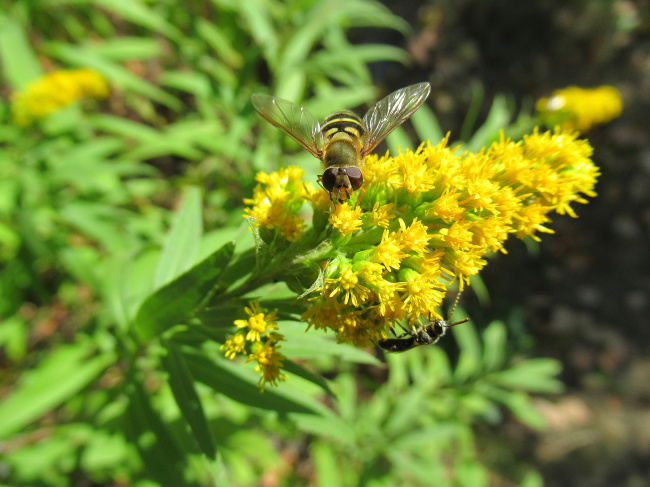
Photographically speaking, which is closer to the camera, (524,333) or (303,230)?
(303,230)

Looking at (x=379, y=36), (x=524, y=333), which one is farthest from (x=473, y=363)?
(x=379, y=36)

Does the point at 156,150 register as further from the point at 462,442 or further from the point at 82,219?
the point at 462,442

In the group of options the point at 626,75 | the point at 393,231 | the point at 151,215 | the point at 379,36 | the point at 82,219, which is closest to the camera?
the point at 393,231

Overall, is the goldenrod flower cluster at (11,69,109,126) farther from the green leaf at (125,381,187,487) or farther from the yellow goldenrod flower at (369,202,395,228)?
the yellow goldenrod flower at (369,202,395,228)

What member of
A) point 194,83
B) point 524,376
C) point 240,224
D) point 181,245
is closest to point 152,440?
point 181,245

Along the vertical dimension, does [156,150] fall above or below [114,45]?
below

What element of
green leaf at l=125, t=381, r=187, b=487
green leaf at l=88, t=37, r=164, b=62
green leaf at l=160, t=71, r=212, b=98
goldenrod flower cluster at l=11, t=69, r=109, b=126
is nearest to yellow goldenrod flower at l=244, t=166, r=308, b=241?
green leaf at l=125, t=381, r=187, b=487

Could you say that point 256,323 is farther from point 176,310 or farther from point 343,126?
point 343,126
